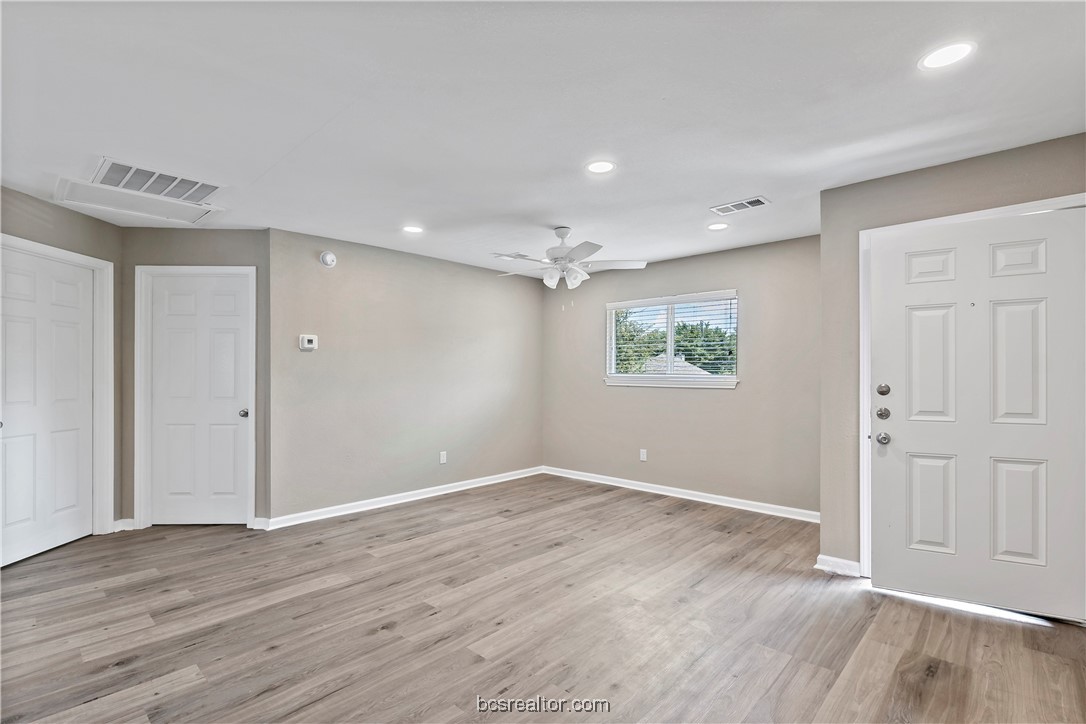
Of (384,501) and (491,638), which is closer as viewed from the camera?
(491,638)

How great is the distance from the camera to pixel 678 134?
262 cm

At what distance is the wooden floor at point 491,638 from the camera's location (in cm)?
207

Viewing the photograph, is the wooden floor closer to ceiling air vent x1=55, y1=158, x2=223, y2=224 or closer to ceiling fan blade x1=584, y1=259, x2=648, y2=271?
ceiling fan blade x1=584, y1=259, x2=648, y2=271

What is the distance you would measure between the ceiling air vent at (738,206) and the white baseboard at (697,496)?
2.79 metres

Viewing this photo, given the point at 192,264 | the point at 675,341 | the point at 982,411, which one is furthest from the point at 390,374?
the point at 982,411

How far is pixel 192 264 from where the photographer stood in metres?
4.43

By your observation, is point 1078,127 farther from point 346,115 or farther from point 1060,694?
point 346,115

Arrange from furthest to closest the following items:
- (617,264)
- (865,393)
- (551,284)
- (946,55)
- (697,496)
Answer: (697,496), (551,284), (617,264), (865,393), (946,55)

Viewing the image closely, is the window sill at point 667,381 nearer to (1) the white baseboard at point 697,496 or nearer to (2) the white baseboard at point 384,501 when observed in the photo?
(1) the white baseboard at point 697,496

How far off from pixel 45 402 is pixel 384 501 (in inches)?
107

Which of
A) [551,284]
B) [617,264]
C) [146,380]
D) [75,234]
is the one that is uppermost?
[75,234]

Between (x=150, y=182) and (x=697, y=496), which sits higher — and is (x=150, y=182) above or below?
above

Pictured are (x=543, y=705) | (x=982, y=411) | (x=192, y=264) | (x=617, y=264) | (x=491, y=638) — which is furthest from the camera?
(x=192, y=264)

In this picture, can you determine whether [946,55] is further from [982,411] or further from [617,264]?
[617,264]
